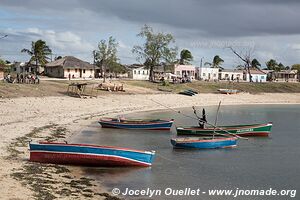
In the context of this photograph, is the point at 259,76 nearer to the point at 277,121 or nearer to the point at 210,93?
the point at 210,93

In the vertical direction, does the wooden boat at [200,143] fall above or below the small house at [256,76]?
below

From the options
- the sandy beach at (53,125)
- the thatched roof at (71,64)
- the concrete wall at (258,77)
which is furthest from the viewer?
the concrete wall at (258,77)

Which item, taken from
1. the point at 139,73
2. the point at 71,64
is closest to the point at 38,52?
the point at 71,64

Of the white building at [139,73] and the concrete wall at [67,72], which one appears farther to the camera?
the white building at [139,73]

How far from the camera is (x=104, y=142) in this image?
3300cm

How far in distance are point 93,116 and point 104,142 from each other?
588 inches

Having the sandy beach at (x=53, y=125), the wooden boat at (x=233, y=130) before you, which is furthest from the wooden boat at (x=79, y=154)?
the wooden boat at (x=233, y=130)

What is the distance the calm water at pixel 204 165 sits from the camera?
21.2 metres

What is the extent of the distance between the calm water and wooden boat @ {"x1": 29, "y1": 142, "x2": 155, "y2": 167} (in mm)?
472

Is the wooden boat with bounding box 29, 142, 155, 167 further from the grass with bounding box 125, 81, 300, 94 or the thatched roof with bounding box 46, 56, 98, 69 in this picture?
the thatched roof with bounding box 46, 56, 98, 69

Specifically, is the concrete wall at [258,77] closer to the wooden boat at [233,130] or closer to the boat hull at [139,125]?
the wooden boat at [233,130]

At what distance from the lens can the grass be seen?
85537 millimetres

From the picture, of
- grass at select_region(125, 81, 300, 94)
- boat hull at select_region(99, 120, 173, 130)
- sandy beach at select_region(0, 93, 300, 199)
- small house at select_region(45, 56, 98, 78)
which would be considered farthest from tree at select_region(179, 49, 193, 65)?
boat hull at select_region(99, 120, 173, 130)

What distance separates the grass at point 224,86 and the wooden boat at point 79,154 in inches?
2345
